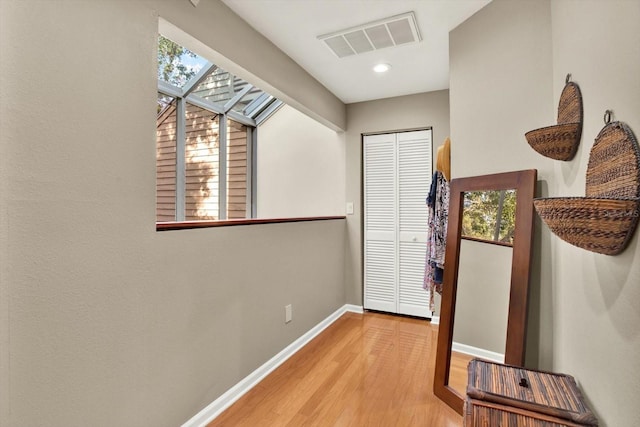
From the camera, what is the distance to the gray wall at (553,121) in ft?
3.00

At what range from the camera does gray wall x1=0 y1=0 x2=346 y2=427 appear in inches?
41.9

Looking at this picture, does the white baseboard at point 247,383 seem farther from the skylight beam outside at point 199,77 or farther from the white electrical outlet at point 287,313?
the skylight beam outside at point 199,77

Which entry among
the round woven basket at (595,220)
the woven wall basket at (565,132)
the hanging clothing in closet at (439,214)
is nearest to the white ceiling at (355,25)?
the hanging clothing in closet at (439,214)

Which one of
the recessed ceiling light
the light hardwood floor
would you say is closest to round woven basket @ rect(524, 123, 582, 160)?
the light hardwood floor

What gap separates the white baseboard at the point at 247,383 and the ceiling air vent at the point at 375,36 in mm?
2308

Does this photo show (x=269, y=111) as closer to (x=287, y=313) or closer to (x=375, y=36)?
(x=375, y=36)

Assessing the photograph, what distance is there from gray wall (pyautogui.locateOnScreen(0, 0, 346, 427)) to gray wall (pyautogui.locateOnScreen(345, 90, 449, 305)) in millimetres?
1973

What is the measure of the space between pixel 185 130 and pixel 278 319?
195cm

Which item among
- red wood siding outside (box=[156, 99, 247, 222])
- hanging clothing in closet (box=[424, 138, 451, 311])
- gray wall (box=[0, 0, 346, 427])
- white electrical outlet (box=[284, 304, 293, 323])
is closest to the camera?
gray wall (box=[0, 0, 346, 427])

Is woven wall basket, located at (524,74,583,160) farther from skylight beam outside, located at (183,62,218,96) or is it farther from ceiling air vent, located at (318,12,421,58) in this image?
skylight beam outside, located at (183,62,218,96)

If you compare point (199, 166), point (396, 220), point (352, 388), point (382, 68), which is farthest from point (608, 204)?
point (199, 166)

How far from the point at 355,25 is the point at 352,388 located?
2369mm

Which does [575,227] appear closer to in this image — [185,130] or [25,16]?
[25,16]

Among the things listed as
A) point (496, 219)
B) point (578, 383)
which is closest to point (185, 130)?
point (496, 219)
